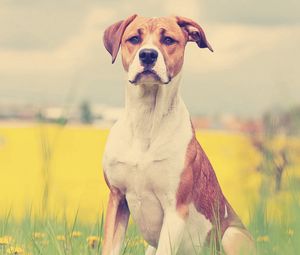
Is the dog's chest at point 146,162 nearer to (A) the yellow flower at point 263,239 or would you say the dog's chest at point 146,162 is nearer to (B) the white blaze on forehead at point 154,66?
(B) the white blaze on forehead at point 154,66

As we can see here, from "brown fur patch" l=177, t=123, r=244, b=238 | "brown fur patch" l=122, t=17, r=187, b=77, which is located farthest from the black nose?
"brown fur patch" l=177, t=123, r=244, b=238

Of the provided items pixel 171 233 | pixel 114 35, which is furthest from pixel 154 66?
pixel 171 233

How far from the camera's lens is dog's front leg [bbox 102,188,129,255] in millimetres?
4371

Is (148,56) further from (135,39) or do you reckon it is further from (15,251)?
(15,251)

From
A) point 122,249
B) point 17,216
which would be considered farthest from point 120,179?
point 17,216

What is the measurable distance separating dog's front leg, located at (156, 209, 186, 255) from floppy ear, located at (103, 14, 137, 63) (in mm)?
1086

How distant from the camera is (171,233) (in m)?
A: 4.16

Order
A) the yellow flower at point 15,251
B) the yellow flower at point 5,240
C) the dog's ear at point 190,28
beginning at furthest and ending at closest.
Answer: the yellow flower at point 5,240 → the yellow flower at point 15,251 → the dog's ear at point 190,28

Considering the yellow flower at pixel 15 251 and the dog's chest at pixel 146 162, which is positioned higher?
the dog's chest at pixel 146 162

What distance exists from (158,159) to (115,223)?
564 mm

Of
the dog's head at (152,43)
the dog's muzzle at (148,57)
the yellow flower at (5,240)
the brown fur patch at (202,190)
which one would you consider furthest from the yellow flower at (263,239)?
the yellow flower at (5,240)

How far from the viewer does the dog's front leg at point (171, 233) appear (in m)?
4.15

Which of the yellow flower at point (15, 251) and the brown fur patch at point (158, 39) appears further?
the yellow flower at point (15, 251)

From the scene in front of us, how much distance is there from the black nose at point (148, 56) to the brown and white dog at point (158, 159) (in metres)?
0.13
